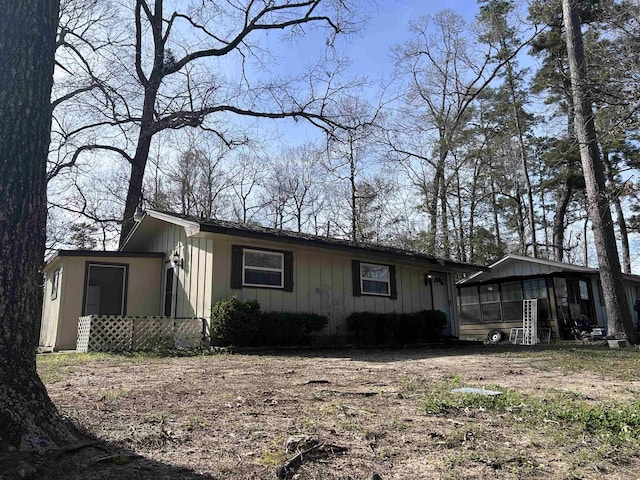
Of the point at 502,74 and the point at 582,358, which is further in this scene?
the point at 502,74

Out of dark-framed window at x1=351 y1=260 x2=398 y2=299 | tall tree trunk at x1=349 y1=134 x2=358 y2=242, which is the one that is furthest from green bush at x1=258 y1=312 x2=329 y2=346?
tall tree trunk at x1=349 y1=134 x2=358 y2=242

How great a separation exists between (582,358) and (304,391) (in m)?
6.30

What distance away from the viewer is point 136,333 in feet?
32.7

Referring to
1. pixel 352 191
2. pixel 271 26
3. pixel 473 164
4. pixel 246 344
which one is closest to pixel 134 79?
pixel 271 26

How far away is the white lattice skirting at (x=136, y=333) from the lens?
380 inches

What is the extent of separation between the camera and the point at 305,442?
2850 mm

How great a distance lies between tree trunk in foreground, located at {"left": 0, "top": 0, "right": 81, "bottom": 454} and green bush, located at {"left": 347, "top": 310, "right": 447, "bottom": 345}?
371 inches

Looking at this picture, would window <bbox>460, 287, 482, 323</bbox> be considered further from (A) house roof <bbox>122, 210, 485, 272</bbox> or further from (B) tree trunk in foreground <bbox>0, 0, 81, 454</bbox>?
(B) tree trunk in foreground <bbox>0, 0, 81, 454</bbox>

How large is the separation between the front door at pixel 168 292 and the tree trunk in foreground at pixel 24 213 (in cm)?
879

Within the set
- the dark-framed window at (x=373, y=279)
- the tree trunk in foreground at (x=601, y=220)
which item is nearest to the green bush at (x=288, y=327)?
the dark-framed window at (x=373, y=279)

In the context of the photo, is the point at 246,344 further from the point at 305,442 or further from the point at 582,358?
the point at 305,442

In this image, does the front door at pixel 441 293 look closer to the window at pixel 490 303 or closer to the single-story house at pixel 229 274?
the single-story house at pixel 229 274

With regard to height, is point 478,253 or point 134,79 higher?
point 134,79

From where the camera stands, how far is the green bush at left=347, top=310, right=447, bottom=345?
11930 mm
